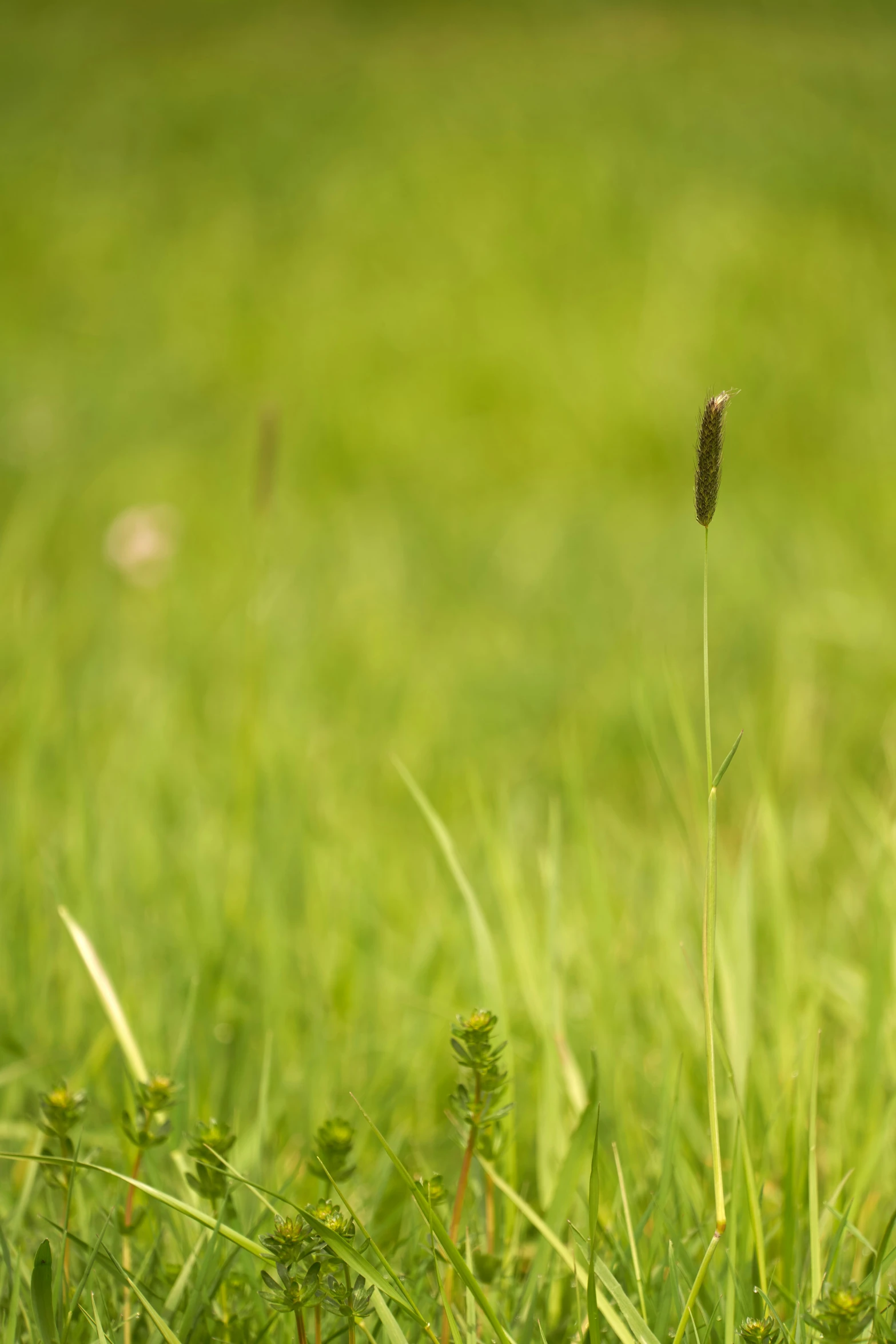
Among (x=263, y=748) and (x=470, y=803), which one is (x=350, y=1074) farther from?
(x=470, y=803)

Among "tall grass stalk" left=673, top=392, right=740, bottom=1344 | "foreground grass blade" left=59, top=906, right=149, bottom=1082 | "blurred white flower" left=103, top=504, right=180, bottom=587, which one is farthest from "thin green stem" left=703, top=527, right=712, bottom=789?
"blurred white flower" left=103, top=504, right=180, bottom=587

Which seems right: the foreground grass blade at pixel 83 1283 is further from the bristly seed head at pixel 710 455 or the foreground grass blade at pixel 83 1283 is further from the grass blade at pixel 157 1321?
the bristly seed head at pixel 710 455

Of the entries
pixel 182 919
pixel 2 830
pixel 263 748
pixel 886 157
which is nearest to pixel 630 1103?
pixel 182 919

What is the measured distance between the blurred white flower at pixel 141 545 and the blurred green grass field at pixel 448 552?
0.10 m

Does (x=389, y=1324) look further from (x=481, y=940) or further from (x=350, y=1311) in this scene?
(x=481, y=940)

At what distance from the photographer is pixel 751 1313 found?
48 centimetres

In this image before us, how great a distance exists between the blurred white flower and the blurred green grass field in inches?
4.0

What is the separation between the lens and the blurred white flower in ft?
5.68

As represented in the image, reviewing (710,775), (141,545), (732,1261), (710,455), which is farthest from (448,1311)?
(141,545)

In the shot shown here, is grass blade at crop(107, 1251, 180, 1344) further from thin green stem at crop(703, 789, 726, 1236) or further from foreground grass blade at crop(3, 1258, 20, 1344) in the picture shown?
thin green stem at crop(703, 789, 726, 1236)

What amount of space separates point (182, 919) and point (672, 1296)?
61 centimetres

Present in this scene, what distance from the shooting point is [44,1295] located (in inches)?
16.9

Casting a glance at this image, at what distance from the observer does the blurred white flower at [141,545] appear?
173 centimetres

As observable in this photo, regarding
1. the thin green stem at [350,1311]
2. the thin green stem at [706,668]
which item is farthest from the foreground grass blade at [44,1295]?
the thin green stem at [706,668]
